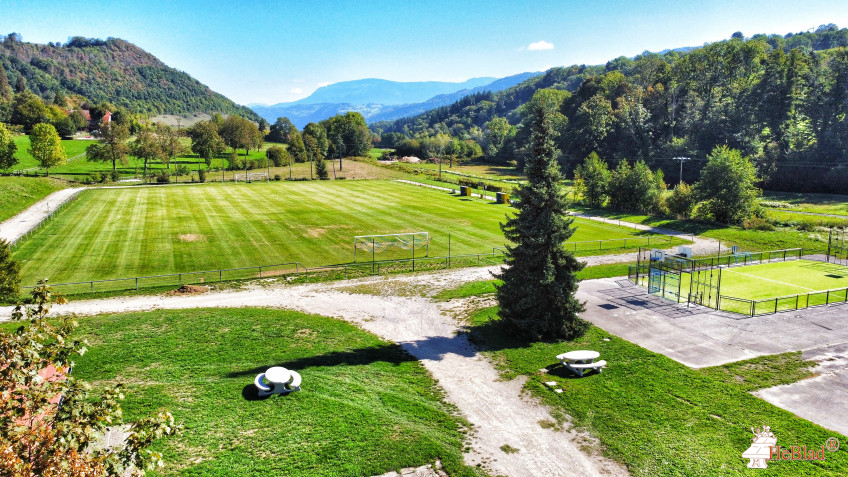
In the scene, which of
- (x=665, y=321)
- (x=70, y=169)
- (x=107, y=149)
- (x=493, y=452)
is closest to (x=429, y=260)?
(x=665, y=321)

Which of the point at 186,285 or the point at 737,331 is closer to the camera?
the point at 737,331

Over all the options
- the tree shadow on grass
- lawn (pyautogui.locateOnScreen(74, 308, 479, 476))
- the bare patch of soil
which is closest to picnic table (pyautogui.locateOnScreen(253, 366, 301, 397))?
lawn (pyautogui.locateOnScreen(74, 308, 479, 476))

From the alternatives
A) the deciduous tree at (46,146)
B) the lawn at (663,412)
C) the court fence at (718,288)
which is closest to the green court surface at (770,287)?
the court fence at (718,288)

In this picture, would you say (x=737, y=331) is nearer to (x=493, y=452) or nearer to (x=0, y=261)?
(x=493, y=452)

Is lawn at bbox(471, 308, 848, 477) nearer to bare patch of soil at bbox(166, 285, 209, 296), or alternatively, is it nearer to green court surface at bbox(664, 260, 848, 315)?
green court surface at bbox(664, 260, 848, 315)

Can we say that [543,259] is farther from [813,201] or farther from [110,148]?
[110,148]

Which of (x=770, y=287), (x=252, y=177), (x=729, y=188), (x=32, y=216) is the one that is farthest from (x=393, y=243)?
(x=252, y=177)
